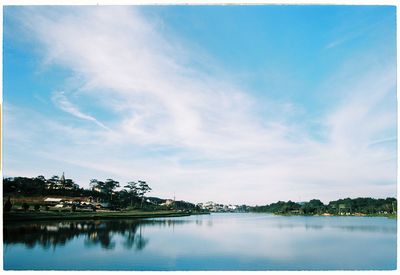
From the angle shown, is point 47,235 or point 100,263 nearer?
point 100,263

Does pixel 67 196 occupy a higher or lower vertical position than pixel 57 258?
higher

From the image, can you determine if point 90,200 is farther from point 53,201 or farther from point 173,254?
point 173,254

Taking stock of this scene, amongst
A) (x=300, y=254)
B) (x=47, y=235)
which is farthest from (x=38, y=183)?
(x=300, y=254)

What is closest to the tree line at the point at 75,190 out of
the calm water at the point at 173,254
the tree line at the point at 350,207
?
the calm water at the point at 173,254

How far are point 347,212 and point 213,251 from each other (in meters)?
41.9

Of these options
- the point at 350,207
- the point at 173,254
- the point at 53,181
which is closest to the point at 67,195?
the point at 53,181

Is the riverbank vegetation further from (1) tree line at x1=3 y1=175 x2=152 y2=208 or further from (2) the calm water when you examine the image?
(2) the calm water

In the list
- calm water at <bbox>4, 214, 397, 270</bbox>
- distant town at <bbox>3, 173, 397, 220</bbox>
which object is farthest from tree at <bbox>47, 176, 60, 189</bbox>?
calm water at <bbox>4, 214, 397, 270</bbox>

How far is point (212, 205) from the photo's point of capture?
103 metres

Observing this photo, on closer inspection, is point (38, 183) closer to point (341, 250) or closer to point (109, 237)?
point (109, 237)

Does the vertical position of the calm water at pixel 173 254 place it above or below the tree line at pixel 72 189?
below

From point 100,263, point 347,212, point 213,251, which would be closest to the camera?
point 100,263

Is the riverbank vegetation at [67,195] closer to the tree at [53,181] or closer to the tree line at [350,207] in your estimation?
the tree at [53,181]

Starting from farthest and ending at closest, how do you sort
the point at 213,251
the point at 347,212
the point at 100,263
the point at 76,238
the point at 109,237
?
1. the point at 347,212
2. the point at 109,237
3. the point at 76,238
4. the point at 213,251
5. the point at 100,263
